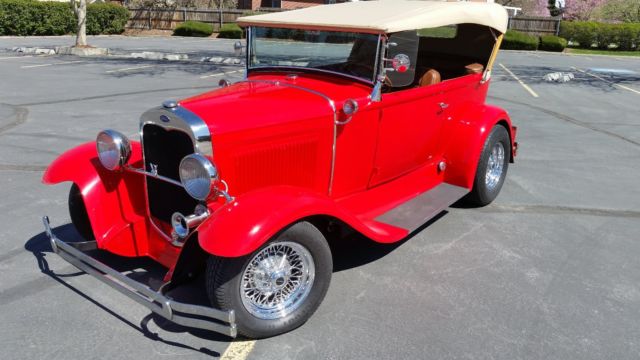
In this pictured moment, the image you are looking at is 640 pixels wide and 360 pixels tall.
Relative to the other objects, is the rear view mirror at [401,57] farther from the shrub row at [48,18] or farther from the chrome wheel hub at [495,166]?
the shrub row at [48,18]

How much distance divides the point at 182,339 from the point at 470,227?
2.79 m

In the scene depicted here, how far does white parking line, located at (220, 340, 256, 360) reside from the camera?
279 centimetres

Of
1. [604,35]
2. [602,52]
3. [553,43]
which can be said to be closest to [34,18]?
[553,43]

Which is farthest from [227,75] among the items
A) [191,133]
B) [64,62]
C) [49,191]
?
[191,133]

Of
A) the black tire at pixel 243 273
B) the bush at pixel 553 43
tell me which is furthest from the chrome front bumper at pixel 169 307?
the bush at pixel 553 43

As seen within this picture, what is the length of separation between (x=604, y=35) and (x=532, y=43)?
5681mm

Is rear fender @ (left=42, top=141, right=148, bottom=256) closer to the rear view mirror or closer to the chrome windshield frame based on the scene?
the chrome windshield frame

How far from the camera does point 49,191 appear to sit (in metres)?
5.09

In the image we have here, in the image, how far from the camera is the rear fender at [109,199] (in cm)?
342

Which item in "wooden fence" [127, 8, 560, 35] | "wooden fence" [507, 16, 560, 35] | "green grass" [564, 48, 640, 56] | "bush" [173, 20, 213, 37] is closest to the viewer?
"green grass" [564, 48, 640, 56]

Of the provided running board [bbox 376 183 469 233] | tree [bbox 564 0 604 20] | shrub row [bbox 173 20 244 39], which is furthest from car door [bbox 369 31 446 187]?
tree [bbox 564 0 604 20]

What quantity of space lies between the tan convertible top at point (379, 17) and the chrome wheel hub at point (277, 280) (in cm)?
165

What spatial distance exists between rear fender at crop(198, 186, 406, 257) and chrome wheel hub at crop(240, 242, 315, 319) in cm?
21

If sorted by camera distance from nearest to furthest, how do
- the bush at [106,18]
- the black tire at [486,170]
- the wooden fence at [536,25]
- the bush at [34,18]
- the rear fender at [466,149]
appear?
the rear fender at [466,149] → the black tire at [486,170] → the bush at [34,18] → the bush at [106,18] → the wooden fence at [536,25]
